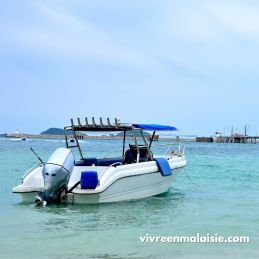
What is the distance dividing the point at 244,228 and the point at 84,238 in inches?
129

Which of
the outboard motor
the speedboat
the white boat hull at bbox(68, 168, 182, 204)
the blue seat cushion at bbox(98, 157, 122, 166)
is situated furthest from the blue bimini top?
the outboard motor

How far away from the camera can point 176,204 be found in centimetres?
1309

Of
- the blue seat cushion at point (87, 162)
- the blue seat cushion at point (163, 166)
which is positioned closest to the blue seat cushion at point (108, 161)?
the blue seat cushion at point (87, 162)

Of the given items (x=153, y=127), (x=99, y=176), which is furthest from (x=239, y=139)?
(x=99, y=176)

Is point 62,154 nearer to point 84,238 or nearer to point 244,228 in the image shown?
point 84,238

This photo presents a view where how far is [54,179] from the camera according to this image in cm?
1134

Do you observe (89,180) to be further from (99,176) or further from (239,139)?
(239,139)

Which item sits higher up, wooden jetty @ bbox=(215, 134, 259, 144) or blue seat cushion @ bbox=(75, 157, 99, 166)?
wooden jetty @ bbox=(215, 134, 259, 144)

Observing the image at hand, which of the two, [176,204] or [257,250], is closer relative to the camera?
[257,250]

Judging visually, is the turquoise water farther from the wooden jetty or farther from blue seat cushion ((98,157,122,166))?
the wooden jetty

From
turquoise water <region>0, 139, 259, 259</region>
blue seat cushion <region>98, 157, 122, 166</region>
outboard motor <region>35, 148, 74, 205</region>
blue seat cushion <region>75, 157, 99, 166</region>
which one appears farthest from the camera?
blue seat cushion <region>98, 157, 122, 166</region>

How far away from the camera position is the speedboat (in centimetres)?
1155

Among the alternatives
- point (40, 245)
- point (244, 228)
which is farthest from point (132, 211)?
point (40, 245)

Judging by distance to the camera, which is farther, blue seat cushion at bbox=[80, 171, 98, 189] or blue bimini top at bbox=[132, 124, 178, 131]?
blue bimini top at bbox=[132, 124, 178, 131]
